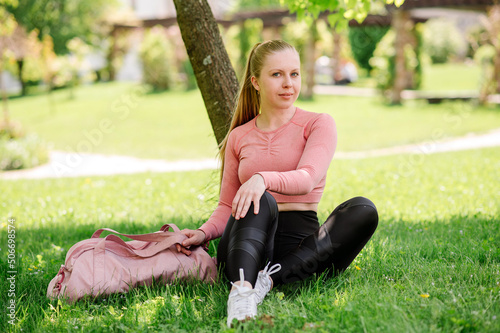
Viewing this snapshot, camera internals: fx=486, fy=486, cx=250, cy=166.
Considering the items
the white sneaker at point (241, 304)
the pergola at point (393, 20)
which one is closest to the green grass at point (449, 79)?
the pergola at point (393, 20)

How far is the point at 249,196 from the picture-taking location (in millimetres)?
2387

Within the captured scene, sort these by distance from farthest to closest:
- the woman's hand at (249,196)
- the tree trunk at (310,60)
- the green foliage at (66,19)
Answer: the green foliage at (66,19) → the tree trunk at (310,60) → the woman's hand at (249,196)

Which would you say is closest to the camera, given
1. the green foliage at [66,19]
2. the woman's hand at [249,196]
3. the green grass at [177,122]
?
the woman's hand at [249,196]

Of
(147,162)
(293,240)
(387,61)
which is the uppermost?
(387,61)

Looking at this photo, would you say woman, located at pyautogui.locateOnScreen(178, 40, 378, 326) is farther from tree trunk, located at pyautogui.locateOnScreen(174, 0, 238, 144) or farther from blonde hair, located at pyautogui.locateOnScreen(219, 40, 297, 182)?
tree trunk, located at pyautogui.locateOnScreen(174, 0, 238, 144)

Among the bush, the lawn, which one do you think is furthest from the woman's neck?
the bush

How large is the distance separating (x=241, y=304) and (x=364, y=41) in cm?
3050

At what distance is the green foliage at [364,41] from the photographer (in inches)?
1147

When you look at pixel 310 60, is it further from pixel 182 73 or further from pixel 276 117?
pixel 276 117

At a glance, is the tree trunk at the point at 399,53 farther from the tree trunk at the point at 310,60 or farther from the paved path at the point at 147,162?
the paved path at the point at 147,162

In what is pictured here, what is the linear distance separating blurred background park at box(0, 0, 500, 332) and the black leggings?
0.46 feet

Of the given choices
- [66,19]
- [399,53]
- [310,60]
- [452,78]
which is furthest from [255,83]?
[66,19]

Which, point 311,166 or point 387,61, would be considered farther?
point 387,61

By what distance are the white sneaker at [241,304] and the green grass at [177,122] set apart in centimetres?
893
